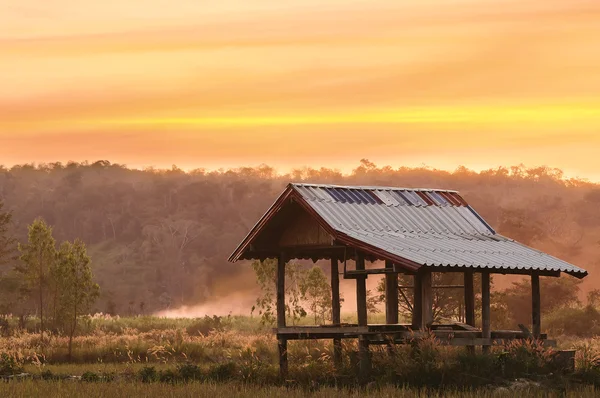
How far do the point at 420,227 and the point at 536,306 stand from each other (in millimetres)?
3810

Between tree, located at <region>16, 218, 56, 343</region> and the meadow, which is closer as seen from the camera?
the meadow

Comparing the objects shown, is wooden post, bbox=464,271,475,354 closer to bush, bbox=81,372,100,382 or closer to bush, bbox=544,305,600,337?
bush, bbox=81,372,100,382

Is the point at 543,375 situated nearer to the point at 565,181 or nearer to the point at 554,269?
the point at 554,269

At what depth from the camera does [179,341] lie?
46.5 metres

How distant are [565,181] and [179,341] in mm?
153821

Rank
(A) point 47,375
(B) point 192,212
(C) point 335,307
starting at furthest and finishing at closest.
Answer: (B) point 192,212, (A) point 47,375, (C) point 335,307

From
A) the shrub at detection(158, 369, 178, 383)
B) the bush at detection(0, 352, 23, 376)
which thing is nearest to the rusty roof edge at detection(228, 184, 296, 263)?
the shrub at detection(158, 369, 178, 383)

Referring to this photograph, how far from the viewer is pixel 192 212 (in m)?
168

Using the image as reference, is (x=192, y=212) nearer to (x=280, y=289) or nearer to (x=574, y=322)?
(x=574, y=322)

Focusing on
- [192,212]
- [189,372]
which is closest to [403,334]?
[189,372]

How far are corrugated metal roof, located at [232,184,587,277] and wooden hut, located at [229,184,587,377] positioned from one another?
3 centimetres

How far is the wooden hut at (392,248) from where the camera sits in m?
29.9

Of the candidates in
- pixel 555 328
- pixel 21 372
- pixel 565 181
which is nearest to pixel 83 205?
pixel 565 181

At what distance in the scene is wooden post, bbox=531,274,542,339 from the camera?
3247 cm
